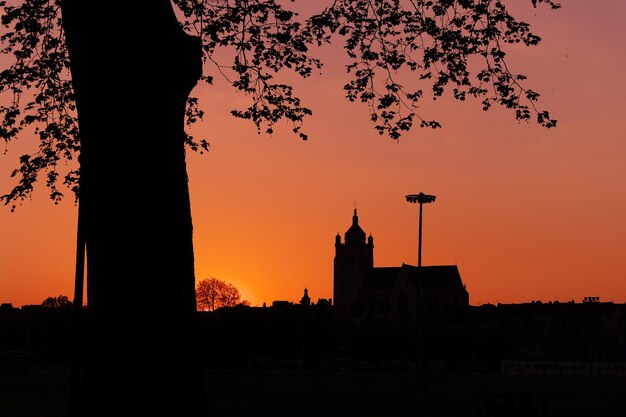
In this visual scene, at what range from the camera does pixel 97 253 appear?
363 inches

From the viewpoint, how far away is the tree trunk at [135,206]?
29.7 feet

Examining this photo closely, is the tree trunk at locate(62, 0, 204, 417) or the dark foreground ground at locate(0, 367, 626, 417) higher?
the tree trunk at locate(62, 0, 204, 417)

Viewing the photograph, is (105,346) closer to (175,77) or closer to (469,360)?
(175,77)

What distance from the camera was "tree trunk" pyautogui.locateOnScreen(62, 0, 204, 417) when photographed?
9.04 metres

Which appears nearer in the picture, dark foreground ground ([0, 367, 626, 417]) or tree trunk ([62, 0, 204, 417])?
tree trunk ([62, 0, 204, 417])

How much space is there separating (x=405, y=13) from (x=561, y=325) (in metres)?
159

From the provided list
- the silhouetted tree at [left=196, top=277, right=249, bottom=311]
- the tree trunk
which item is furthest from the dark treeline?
the tree trunk

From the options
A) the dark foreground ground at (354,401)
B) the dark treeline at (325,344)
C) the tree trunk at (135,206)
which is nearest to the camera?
the tree trunk at (135,206)

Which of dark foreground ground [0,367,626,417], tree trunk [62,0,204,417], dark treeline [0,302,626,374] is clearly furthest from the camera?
dark treeline [0,302,626,374]

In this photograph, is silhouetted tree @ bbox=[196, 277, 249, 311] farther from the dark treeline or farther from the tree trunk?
the tree trunk

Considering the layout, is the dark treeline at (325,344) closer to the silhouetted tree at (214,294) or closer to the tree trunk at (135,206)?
the silhouetted tree at (214,294)

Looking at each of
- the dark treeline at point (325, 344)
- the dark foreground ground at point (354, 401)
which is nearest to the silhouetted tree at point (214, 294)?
the dark treeline at point (325, 344)

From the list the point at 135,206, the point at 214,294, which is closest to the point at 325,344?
the point at 214,294

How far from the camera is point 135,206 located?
9.21m
